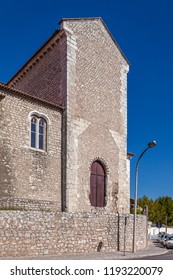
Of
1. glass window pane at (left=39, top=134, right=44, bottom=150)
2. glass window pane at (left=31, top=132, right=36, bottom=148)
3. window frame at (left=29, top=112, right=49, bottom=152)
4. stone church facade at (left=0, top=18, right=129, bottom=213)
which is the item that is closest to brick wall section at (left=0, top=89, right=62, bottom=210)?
stone church facade at (left=0, top=18, right=129, bottom=213)

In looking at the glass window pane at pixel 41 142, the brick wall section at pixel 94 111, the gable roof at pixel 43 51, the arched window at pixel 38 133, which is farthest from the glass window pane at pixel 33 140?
the gable roof at pixel 43 51

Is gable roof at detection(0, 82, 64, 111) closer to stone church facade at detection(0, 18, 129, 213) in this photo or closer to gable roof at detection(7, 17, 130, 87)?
stone church facade at detection(0, 18, 129, 213)

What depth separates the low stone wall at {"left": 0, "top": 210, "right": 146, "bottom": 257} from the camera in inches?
532

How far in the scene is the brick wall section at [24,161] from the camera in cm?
1562

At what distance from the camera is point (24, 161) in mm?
16375

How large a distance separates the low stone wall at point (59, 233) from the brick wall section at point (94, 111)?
1473 mm

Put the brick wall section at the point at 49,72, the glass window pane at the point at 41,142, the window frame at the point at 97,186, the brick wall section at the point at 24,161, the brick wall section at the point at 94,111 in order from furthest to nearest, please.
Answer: the window frame at the point at 97,186 → the brick wall section at the point at 49,72 → the brick wall section at the point at 94,111 → the glass window pane at the point at 41,142 → the brick wall section at the point at 24,161

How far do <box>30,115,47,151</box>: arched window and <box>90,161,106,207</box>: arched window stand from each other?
3867 millimetres

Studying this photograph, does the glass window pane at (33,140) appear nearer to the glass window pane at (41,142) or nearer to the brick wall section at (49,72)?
the glass window pane at (41,142)

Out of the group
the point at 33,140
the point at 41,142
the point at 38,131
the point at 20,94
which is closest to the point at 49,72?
the point at 20,94

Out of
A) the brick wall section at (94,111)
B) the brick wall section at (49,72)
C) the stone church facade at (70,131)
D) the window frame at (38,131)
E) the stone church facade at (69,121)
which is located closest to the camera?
the stone church facade at (70,131)

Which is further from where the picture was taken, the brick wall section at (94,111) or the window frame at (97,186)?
the window frame at (97,186)

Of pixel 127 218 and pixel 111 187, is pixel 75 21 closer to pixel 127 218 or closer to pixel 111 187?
pixel 111 187
